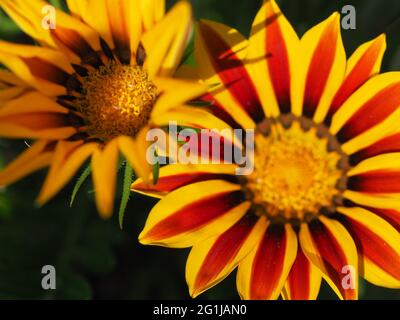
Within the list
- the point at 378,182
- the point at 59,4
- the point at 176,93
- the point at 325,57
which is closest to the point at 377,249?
the point at 378,182

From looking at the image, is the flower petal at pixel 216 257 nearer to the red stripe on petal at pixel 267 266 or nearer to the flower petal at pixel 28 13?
the red stripe on petal at pixel 267 266

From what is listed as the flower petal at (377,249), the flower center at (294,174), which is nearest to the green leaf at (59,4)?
the flower center at (294,174)

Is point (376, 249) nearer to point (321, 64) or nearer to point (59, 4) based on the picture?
point (321, 64)

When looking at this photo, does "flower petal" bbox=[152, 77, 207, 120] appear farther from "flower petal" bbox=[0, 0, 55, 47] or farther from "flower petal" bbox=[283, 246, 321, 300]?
"flower petal" bbox=[283, 246, 321, 300]

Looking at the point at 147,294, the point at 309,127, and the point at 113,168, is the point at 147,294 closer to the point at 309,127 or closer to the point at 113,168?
the point at 309,127
